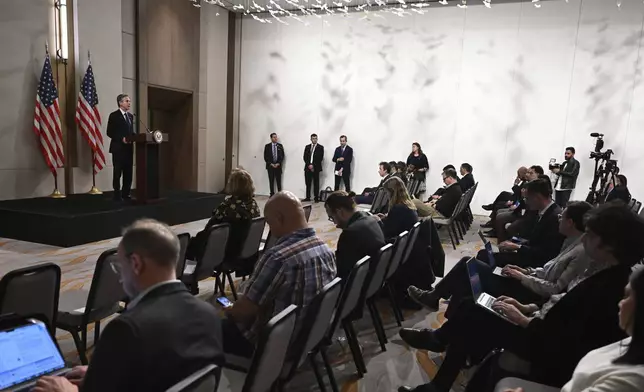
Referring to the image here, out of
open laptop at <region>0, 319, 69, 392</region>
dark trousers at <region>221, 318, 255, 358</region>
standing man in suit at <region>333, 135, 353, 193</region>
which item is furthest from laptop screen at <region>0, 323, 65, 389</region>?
standing man in suit at <region>333, 135, 353, 193</region>

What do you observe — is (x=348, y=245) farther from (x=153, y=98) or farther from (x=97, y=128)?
(x=153, y=98)

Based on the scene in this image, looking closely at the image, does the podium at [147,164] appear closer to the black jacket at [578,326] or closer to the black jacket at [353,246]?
the black jacket at [353,246]

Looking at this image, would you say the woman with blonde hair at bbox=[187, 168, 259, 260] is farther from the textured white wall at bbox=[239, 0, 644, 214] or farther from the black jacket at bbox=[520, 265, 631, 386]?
the textured white wall at bbox=[239, 0, 644, 214]

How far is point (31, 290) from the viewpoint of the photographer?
2.17 m

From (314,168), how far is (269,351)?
9982 mm

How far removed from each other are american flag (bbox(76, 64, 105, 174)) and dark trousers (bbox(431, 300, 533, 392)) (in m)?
7.42

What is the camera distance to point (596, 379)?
4.53 feet

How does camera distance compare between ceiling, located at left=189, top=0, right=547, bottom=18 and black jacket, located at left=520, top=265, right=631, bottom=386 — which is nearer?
black jacket, located at left=520, top=265, right=631, bottom=386

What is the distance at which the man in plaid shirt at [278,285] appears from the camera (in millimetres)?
2193

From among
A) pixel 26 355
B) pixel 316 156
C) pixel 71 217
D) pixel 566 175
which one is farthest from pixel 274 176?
pixel 26 355

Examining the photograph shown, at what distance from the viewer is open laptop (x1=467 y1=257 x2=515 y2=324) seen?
8.23ft

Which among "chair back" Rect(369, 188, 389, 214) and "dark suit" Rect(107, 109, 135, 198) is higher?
"dark suit" Rect(107, 109, 135, 198)

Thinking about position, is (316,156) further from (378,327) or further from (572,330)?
(572,330)

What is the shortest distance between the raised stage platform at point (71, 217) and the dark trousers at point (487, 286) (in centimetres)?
381
